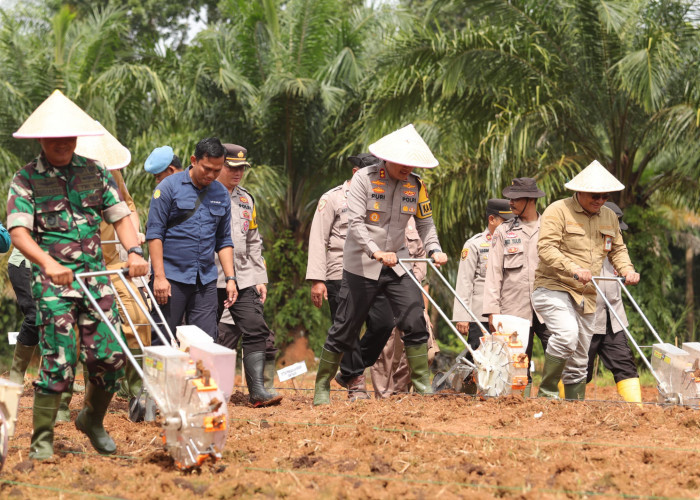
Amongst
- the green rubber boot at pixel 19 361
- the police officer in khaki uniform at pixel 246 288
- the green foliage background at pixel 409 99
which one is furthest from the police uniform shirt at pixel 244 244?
the green foliage background at pixel 409 99

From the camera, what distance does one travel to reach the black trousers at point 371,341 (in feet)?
24.5

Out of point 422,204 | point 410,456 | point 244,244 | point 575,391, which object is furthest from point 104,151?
point 575,391

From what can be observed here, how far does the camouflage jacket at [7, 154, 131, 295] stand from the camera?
5.07 m

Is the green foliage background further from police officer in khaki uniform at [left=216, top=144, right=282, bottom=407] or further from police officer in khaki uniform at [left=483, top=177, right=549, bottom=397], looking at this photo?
police officer in khaki uniform at [left=216, top=144, right=282, bottom=407]

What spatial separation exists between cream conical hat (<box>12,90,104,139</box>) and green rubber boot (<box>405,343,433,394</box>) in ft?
10.9

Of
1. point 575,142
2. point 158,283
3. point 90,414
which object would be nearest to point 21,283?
point 158,283

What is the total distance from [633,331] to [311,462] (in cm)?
970

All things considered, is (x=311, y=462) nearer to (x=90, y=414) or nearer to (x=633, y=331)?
(x=90, y=414)

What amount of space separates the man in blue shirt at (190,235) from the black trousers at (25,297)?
3.71 ft

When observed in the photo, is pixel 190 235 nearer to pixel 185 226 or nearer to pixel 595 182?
pixel 185 226

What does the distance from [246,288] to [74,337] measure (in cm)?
283

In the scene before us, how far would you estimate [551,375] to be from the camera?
7605 millimetres

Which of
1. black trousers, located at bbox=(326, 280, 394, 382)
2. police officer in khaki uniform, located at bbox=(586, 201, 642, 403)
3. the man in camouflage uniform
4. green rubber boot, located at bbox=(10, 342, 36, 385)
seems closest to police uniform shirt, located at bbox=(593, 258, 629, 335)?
police officer in khaki uniform, located at bbox=(586, 201, 642, 403)

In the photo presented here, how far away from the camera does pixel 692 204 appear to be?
13086 millimetres
